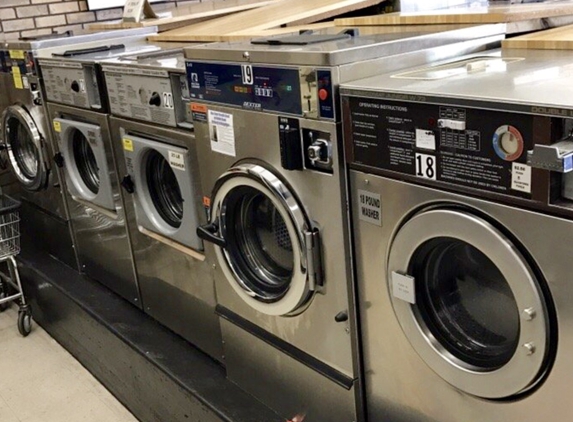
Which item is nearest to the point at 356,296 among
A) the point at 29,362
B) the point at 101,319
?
the point at 101,319

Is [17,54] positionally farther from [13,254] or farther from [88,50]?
[13,254]

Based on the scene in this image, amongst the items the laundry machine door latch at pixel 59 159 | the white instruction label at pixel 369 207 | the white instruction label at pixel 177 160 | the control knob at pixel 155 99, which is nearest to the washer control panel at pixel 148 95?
the control knob at pixel 155 99

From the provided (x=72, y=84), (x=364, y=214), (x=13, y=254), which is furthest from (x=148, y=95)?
(x=13, y=254)

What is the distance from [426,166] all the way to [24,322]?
9.16 ft

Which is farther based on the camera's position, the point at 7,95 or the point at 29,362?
the point at 7,95

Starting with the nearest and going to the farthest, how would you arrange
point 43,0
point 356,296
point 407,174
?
point 407,174, point 356,296, point 43,0

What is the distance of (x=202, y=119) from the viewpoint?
2.15 m

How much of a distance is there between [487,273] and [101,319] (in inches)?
77.4

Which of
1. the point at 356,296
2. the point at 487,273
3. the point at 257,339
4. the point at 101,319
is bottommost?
the point at 101,319

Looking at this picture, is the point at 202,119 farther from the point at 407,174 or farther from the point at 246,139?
the point at 407,174

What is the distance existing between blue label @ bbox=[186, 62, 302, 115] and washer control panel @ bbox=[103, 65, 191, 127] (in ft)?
0.70

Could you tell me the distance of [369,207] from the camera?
64.8 inches

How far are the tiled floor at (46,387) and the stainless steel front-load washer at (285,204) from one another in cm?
91

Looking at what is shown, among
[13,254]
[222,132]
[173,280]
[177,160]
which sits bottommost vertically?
[13,254]
